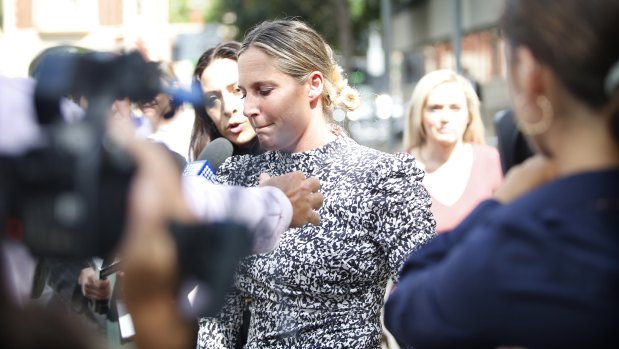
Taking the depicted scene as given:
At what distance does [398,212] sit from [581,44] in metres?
1.71

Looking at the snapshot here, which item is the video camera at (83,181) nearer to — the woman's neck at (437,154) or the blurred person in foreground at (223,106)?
the blurred person in foreground at (223,106)

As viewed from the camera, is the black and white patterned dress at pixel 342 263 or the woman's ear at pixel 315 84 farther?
the woman's ear at pixel 315 84

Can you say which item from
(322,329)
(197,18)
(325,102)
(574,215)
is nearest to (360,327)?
(322,329)

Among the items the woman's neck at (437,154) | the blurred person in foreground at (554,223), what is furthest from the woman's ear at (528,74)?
the woman's neck at (437,154)

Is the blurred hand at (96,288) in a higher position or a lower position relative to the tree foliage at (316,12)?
higher

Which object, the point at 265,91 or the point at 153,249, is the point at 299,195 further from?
the point at 265,91

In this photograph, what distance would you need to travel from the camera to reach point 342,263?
3191 millimetres

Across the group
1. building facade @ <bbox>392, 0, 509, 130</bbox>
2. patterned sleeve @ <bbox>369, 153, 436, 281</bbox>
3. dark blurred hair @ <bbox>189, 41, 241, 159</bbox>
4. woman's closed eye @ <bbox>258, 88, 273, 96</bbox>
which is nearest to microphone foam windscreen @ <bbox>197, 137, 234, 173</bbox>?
dark blurred hair @ <bbox>189, 41, 241, 159</bbox>

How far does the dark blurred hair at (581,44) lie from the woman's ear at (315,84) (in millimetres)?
1927

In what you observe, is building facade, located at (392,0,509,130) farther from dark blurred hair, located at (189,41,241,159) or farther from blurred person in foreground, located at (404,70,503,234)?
dark blurred hair, located at (189,41,241,159)

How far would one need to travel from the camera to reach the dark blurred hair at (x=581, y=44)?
1.52 m

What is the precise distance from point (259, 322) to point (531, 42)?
6.12ft

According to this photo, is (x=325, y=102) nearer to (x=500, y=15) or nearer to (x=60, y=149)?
(x=500, y=15)

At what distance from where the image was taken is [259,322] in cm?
327
